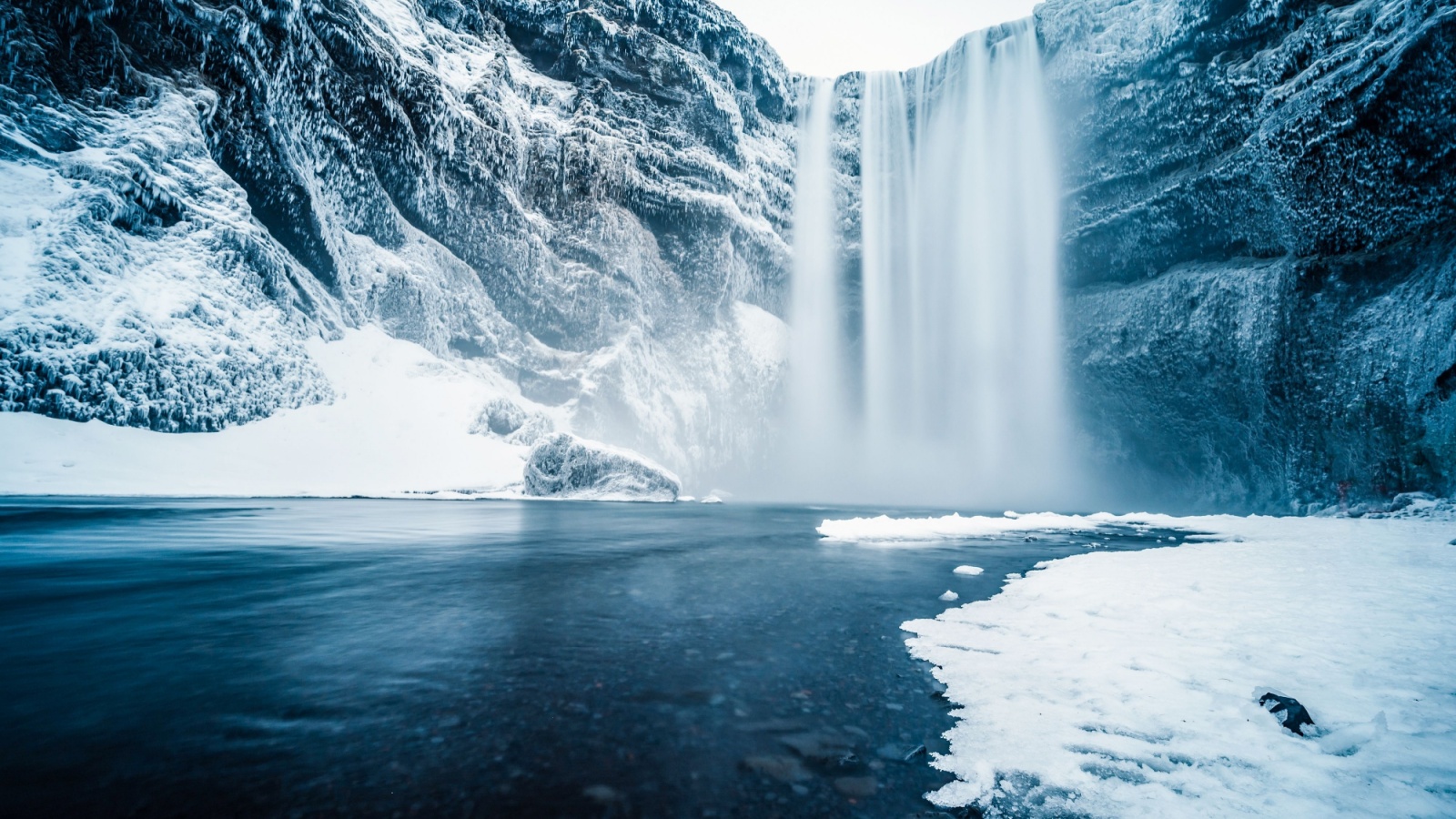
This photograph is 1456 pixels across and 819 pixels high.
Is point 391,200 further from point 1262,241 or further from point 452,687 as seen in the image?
point 1262,241

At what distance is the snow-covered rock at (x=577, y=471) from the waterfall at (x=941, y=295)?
642 inches

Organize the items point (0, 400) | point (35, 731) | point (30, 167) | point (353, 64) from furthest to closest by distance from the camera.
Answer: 1. point (353, 64)
2. point (30, 167)
3. point (0, 400)
4. point (35, 731)

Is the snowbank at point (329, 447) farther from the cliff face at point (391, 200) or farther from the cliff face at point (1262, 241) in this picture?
the cliff face at point (1262, 241)

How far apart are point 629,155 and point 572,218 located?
4764 mm

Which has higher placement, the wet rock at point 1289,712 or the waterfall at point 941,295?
the waterfall at point 941,295

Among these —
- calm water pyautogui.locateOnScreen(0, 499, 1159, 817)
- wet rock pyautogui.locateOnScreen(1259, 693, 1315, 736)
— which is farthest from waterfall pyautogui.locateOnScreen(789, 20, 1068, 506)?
wet rock pyautogui.locateOnScreen(1259, 693, 1315, 736)

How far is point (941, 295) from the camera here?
34.5 meters

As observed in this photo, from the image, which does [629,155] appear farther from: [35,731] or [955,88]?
[35,731]

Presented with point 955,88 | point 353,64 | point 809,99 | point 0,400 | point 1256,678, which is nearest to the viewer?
point 1256,678

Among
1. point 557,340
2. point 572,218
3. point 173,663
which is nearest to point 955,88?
point 572,218

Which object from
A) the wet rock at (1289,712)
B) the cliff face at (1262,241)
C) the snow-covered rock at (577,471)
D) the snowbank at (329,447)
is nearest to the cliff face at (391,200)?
the snowbank at (329,447)

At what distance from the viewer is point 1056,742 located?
2.40m

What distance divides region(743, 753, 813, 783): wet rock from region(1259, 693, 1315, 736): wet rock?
2.20 m

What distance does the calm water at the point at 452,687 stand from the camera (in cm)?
193
